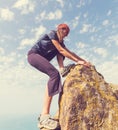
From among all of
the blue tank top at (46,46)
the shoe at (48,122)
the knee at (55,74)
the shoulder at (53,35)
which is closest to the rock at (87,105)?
the shoe at (48,122)

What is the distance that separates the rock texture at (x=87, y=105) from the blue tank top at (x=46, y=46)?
1592 mm

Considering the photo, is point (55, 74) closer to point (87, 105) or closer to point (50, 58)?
point (50, 58)

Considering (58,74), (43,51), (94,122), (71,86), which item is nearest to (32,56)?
(43,51)

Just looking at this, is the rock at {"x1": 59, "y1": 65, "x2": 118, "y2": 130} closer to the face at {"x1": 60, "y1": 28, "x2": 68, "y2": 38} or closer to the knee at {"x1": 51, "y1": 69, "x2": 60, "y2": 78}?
the knee at {"x1": 51, "y1": 69, "x2": 60, "y2": 78}

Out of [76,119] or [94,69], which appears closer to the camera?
[76,119]

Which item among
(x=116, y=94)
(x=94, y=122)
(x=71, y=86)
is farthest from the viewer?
(x=116, y=94)

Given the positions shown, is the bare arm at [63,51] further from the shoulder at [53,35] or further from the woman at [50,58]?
the shoulder at [53,35]

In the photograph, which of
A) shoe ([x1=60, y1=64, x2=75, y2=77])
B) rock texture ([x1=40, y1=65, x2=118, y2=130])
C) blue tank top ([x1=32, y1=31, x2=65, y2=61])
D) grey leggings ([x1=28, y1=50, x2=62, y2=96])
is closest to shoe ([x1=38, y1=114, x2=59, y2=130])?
rock texture ([x1=40, y1=65, x2=118, y2=130])

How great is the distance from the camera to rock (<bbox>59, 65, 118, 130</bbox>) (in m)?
10.6

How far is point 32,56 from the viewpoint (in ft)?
40.4

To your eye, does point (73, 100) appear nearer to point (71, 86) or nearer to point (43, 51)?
point (71, 86)

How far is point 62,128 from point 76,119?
795 millimetres

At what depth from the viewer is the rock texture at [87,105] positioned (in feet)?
34.7

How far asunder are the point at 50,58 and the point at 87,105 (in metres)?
3.22
